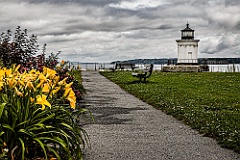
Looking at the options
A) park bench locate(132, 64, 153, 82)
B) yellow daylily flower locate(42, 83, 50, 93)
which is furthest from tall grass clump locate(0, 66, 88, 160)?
park bench locate(132, 64, 153, 82)

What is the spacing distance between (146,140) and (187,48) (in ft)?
136

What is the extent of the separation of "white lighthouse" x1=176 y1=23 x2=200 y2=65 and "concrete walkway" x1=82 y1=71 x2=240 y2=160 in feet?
124

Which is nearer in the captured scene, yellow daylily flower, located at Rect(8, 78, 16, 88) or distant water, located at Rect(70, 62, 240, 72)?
yellow daylily flower, located at Rect(8, 78, 16, 88)

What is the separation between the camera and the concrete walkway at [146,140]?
6.14 m

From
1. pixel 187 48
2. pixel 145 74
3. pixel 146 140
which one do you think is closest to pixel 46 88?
pixel 146 140

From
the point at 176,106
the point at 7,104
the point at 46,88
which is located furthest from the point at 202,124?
the point at 7,104

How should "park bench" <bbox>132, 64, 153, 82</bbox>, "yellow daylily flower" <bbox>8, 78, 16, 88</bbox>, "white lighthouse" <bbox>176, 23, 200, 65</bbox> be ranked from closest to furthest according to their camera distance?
"yellow daylily flower" <bbox>8, 78, 16, 88</bbox>, "park bench" <bbox>132, 64, 153, 82</bbox>, "white lighthouse" <bbox>176, 23, 200, 65</bbox>

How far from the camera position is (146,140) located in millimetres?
7184

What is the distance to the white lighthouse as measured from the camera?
157 ft

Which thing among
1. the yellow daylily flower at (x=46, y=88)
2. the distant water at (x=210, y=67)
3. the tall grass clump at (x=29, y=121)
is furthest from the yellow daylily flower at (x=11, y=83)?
the distant water at (x=210, y=67)

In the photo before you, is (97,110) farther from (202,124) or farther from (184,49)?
(184,49)

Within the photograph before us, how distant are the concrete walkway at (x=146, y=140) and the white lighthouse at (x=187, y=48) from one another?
37.7 m

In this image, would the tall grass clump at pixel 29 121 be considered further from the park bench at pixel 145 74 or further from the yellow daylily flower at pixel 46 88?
the park bench at pixel 145 74

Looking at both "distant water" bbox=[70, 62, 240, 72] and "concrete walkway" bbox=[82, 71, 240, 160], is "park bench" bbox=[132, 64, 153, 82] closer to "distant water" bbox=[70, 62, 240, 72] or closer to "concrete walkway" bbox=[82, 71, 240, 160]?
"concrete walkway" bbox=[82, 71, 240, 160]
